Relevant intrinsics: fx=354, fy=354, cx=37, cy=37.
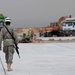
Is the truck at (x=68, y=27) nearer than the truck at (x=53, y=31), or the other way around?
the truck at (x=68, y=27)

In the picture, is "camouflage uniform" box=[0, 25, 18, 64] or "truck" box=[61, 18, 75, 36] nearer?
"camouflage uniform" box=[0, 25, 18, 64]

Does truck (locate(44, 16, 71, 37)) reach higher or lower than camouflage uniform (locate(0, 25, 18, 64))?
lower

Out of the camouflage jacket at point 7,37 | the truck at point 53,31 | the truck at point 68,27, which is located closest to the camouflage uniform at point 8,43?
the camouflage jacket at point 7,37

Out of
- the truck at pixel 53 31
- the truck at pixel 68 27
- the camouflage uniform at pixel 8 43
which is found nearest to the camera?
the camouflage uniform at pixel 8 43

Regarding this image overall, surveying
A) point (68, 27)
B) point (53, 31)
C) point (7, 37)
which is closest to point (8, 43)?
point (7, 37)

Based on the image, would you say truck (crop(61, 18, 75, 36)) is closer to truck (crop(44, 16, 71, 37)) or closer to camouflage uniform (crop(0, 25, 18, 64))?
truck (crop(44, 16, 71, 37))

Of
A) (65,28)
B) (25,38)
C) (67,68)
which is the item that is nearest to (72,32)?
(65,28)

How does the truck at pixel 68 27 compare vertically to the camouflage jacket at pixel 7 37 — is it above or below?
below

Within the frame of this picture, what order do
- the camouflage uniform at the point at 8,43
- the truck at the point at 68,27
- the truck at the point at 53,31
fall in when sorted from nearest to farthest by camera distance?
the camouflage uniform at the point at 8,43 < the truck at the point at 68,27 < the truck at the point at 53,31

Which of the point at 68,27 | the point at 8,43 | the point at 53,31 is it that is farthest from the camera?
the point at 53,31

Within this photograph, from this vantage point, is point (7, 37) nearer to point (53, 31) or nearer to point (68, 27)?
point (68, 27)

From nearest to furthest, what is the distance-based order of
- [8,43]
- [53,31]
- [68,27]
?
[8,43] → [68,27] → [53,31]

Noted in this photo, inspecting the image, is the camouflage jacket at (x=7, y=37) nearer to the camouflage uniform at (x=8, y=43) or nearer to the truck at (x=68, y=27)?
the camouflage uniform at (x=8, y=43)

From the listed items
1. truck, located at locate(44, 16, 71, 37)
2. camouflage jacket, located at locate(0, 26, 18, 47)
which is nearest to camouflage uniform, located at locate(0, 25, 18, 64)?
camouflage jacket, located at locate(0, 26, 18, 47)
